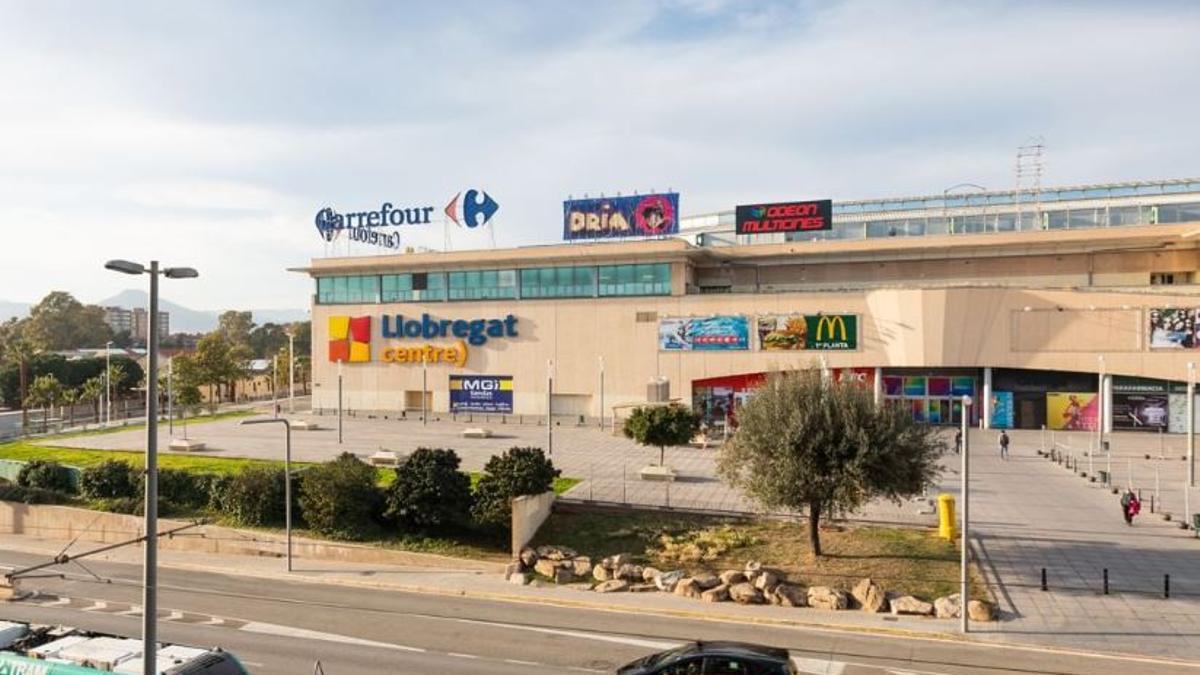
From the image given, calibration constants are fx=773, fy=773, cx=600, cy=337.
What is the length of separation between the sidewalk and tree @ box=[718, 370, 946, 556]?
16.3 ft

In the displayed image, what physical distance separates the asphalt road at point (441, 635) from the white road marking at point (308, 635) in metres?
0.03

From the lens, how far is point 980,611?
78.3 ft

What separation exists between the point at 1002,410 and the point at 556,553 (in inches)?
1826

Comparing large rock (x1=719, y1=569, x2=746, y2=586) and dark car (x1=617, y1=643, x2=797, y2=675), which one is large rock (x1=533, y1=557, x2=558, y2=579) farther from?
dark car (x1=617, y1=643, x2=797, y2=675)

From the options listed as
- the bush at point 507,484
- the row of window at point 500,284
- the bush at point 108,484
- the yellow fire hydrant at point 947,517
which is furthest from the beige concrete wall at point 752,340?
the bush at point 108,484

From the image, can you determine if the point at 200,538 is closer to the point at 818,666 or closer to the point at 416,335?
the point at 818,666

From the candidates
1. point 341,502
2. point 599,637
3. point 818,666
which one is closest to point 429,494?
point 341,502

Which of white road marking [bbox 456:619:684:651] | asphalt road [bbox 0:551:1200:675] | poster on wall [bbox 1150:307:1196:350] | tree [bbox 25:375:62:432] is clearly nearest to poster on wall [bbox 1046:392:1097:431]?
poster on wall [bbox 1150:307:1196:350]

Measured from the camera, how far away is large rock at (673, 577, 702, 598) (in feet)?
90.2

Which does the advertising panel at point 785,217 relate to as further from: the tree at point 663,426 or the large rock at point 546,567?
the large rock at point 546,567

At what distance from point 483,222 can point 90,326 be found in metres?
115

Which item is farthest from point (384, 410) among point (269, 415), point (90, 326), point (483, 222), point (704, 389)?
point (90, 326)

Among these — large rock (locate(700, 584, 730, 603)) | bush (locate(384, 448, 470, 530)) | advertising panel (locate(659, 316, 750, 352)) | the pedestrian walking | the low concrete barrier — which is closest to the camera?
large rock (locate(700, 584, 730, 603))

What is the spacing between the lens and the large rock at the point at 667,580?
92.4 feet
